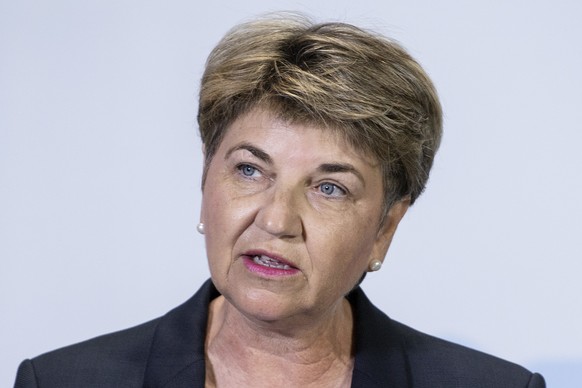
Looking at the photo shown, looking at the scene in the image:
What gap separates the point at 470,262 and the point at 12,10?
1.14 m

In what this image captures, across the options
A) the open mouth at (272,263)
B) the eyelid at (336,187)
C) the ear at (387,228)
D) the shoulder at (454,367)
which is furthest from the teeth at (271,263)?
the shoulder at (454,367)

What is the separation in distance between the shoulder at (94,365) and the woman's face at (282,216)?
0.87ft

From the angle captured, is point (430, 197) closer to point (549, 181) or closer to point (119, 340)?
point (549, 181)

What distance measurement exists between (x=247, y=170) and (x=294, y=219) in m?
0.13

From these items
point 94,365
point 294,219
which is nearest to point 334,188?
point 294,219

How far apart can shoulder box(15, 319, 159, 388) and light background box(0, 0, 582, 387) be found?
53cm

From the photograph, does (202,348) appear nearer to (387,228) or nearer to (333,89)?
(387,228)

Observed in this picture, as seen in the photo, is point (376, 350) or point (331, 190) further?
point (376, 350)

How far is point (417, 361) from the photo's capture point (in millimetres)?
2842

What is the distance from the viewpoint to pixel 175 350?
2725 mm

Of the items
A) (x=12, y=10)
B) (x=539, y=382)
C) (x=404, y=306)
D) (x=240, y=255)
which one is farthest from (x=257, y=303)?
(x=12, y=10)

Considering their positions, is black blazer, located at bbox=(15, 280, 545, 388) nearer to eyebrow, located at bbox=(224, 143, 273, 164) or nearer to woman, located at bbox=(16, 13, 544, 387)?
woman, located at bbox=(16, 13, 544, 387)

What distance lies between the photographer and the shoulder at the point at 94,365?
2715 millimetres

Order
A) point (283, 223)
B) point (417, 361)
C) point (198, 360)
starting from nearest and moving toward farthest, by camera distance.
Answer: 1. point (283, 223)
2. point (198, 360)
3. point (417, 361)
